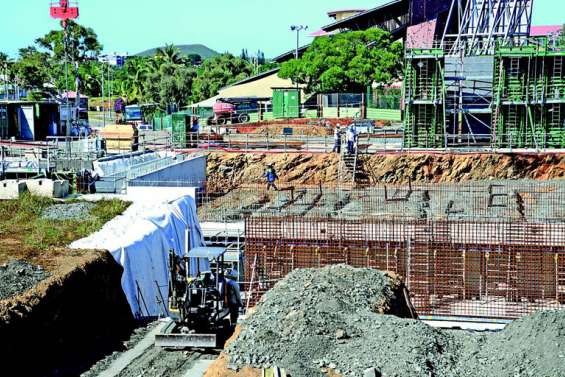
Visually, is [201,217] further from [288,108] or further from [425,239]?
[288,108]

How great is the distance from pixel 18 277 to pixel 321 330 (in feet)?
22.3

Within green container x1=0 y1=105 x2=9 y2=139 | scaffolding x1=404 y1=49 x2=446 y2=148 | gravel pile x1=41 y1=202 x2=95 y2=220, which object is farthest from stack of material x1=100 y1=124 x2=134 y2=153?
gravel pile x1=41 y1=202 x2=95 y2=220

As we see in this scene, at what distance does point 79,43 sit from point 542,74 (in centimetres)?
3767

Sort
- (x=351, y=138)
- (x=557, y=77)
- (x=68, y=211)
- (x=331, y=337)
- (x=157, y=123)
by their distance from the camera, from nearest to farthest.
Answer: (x=331, y=337) → (x=68, y=211) → (x=557, y=77) → (x=351, y=138) → (x=157, y=123)

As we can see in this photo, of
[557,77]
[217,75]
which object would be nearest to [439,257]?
[557,77]

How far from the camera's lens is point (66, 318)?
55.6 ft

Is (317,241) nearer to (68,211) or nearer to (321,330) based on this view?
(68,211)

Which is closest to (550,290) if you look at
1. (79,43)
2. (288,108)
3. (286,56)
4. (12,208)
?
(12,208)

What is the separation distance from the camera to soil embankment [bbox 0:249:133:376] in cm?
1514

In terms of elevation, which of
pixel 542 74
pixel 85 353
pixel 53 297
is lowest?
pixel 85 353

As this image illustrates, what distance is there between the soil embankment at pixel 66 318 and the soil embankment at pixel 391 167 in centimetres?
2092

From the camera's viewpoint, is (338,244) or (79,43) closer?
(338,244)

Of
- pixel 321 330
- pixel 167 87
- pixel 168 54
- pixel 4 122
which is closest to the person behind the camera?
pixel 321 330

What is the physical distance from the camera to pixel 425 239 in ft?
71.9
